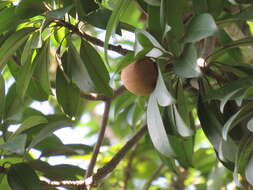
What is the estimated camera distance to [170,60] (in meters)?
0.94

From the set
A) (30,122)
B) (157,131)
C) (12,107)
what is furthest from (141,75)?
(12,107)

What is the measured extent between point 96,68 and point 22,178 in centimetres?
27

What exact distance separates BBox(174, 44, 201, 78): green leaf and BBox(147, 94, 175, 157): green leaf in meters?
0.07

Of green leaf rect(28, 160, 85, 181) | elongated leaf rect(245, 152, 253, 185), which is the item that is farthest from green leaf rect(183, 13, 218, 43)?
green leaf rect(28, 160, 85, 181)

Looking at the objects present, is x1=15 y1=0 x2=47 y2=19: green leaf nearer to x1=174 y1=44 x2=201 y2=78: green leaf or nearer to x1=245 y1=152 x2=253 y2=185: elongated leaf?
x1=174 y1=44 x2=201 y2=78: green leaf

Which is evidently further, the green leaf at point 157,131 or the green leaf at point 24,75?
the green leaf at point 24,75

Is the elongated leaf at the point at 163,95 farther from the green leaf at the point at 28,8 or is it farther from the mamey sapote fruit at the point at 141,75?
the green leaf at the point at 28,8

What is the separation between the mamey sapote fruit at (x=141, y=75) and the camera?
0.96 metres

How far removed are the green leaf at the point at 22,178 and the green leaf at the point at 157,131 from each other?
0.33m

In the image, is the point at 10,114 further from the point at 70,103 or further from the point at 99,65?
the point at 99,65

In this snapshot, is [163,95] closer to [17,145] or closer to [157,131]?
Result: [157,131]

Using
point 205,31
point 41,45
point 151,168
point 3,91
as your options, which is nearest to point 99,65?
point 41,45

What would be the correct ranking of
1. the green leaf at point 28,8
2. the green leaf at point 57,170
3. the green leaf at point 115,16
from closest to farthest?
the green leaf at point 115,16
the green leaf at point 28,8
the green leaf at point 57,170

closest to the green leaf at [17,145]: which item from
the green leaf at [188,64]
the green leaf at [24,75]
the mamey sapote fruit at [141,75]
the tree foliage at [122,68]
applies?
the tree foliage at [122,68]
